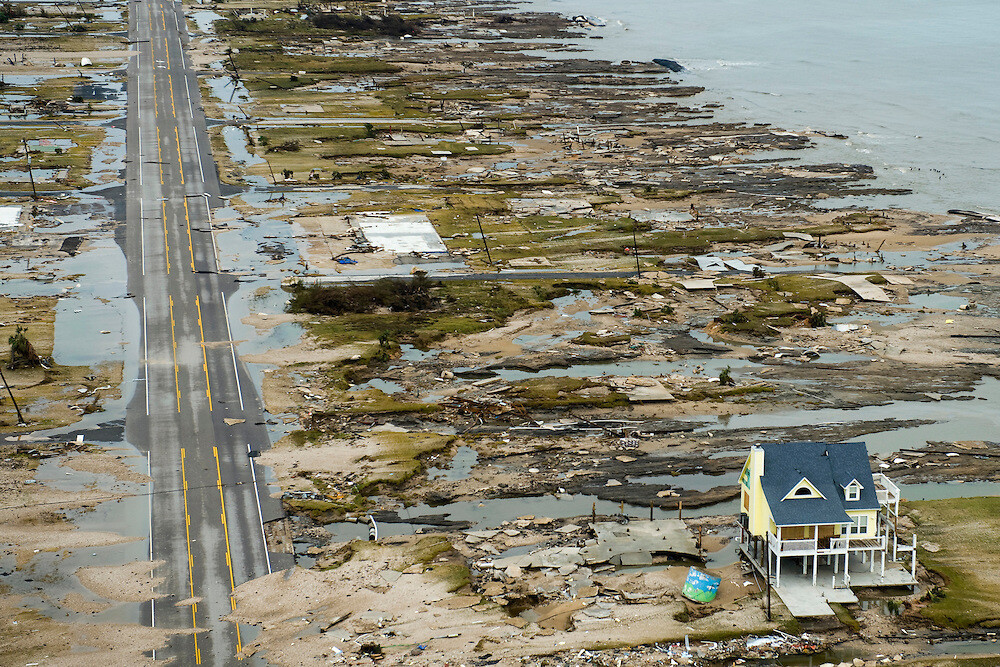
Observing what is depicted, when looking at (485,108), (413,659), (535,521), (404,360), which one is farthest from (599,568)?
(485,108)

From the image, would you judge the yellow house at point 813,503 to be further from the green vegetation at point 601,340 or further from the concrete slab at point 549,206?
the concrete slab at point 549,206

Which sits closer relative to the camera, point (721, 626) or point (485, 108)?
point (721, 626)

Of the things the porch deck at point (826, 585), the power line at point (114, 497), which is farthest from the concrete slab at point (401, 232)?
the porch deck at point (826, 585)

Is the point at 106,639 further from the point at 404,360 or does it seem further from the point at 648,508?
the point at 404,360

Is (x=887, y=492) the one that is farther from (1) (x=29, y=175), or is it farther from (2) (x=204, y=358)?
(1) (x=29, y=175)

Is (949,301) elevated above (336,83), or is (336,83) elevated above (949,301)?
(336,83)

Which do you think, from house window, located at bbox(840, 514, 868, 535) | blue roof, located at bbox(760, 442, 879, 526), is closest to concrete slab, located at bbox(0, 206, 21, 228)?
blue roof, located at bbox(760, 442, 879, 526)

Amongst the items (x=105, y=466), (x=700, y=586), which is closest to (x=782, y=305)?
(x=700, y=586)
